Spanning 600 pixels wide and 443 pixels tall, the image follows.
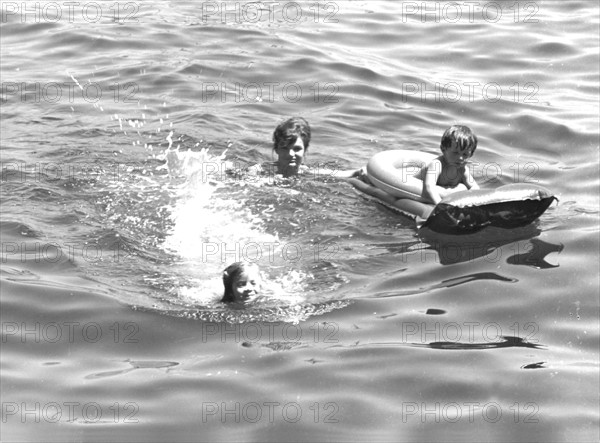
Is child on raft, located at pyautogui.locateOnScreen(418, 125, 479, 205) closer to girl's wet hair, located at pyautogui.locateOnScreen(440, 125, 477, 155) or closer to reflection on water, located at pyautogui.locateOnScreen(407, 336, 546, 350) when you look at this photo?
girl's wet hair, located at pyautogui.locateOnScreen(440, 125, 477, 155)

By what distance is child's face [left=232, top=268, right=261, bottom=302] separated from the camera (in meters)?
6.97

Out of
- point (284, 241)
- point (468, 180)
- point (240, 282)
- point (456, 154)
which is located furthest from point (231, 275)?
point (468, 180)

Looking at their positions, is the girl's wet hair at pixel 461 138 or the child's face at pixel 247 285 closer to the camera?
the child's face at pixel 247 285

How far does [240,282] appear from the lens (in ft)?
22.9

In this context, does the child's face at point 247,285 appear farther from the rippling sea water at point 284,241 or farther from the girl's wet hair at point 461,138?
the girl's wet hair at point 461,138

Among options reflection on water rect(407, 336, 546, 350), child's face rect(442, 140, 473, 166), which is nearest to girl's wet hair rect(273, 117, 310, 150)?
child's face rect(442, 140, 473, 166)

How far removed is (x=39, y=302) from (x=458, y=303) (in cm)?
293

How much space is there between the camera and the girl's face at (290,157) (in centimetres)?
938

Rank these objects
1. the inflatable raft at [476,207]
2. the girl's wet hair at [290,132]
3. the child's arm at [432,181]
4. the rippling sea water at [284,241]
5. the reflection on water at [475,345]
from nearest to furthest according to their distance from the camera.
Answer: the rippling sea water at [284,241] < the reflection on water at [475,345] < the inflatable raft at [476,207] < the child's arm at [432,181] < the girl's wet hair at [290,132]

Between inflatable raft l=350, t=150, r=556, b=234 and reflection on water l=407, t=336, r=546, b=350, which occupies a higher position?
inflatable raft l=350, t=150, r=556, b=234

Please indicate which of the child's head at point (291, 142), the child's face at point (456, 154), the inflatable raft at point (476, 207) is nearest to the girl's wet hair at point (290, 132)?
the child's head at point (291, 142)

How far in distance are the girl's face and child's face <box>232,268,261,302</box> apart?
→ 2463 mm

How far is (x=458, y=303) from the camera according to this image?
725cm

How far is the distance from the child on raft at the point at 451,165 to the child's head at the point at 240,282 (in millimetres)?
2152
